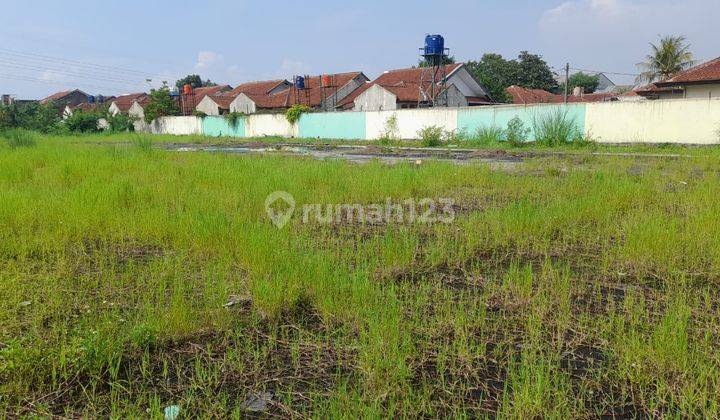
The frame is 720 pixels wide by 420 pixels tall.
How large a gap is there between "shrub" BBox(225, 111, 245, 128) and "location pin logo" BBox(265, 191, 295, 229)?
26360 mm

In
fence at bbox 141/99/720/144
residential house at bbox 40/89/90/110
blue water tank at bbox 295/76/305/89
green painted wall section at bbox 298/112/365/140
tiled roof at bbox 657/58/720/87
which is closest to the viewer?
fence at bbox 141/99/720/144

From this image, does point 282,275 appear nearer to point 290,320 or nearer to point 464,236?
point 290,320

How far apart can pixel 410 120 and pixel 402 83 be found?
11.1 metres

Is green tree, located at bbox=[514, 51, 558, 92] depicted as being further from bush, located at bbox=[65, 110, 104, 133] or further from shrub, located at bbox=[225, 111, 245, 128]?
bush, located at bbox=[65, 110, 104, 133]

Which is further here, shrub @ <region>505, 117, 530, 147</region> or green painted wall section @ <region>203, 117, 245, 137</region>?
green painted wall section @ <region>203, 117, 245, 137</region>

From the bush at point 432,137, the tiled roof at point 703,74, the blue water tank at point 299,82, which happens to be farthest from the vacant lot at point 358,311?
Answer: the blue water tank at point 299,82

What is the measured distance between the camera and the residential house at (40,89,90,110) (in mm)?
57031

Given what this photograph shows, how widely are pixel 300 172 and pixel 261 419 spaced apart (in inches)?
238

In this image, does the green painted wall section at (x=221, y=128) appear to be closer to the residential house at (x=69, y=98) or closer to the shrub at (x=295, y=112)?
the shrub at (x=295, y=112)

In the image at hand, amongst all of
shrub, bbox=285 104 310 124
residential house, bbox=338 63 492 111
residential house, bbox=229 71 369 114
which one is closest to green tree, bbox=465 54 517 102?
residential house, bbox=338 63 492 111

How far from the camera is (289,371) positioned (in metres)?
2.22

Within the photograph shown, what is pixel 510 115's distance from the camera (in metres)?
19.0

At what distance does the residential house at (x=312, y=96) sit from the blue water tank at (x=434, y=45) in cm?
851

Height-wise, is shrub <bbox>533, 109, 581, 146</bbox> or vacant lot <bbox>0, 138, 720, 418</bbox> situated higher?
shrub <bbox>533, 109, 581, 146</bbox>
